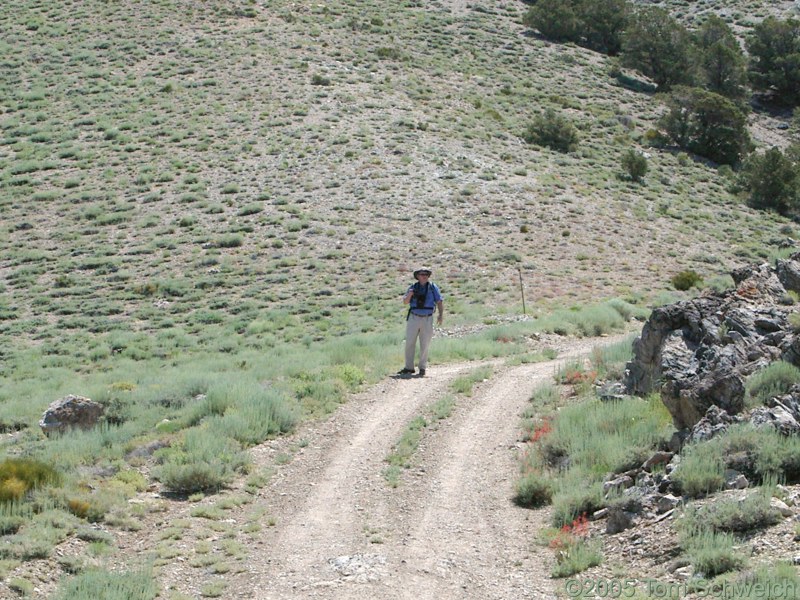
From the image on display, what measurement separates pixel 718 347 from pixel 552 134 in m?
37.3

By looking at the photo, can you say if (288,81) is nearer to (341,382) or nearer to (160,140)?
(160,140)

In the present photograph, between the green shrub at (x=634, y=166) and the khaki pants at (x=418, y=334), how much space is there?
2987cm

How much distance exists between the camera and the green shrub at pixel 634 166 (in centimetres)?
4412

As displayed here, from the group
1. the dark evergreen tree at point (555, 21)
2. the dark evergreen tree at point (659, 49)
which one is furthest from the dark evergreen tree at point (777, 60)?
the dark evergreen tree at point (555, 21)

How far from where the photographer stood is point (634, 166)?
44.2 metres

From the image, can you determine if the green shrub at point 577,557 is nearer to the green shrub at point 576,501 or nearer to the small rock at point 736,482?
the green shrub at point 576,501

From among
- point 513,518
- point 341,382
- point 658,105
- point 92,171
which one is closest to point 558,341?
point 341,382

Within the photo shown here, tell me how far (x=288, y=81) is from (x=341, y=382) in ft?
116

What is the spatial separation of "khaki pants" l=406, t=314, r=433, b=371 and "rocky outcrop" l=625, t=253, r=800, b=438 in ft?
15.1

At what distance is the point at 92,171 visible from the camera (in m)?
41.0

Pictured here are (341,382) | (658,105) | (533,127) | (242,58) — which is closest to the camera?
(341,382)

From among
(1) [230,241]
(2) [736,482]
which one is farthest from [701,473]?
(1) [230,241]

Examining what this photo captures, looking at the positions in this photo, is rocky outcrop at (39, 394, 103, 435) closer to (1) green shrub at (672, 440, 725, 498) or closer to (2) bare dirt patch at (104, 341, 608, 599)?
(2) bare dirt patch at (104, 341, 608, 599)

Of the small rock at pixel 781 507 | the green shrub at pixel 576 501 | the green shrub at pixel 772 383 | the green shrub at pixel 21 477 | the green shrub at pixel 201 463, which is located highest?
the green shrub at pixel 772 383
